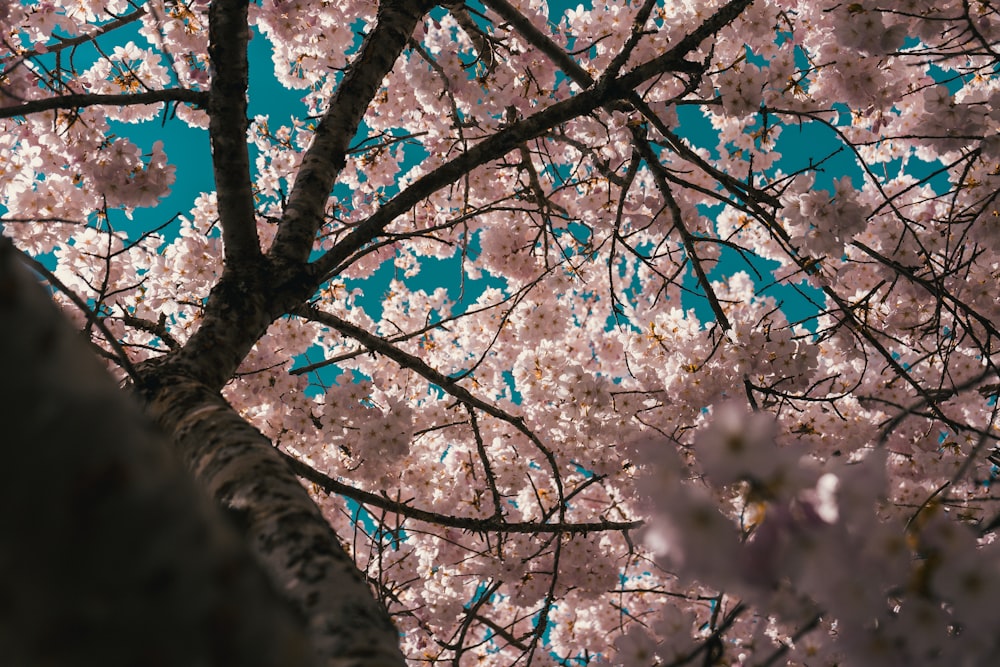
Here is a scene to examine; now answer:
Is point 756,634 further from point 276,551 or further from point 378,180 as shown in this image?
A: point 378,180

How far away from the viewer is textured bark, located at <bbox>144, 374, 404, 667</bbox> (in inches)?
30.4

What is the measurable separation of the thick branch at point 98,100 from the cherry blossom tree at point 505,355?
0.02m

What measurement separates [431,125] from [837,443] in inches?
164

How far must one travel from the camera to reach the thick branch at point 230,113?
1962 millimetres

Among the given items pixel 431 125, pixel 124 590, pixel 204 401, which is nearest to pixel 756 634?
pixel 124 590

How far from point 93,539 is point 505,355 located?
6.39 m

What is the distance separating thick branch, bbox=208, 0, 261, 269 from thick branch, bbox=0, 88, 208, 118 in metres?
0.11

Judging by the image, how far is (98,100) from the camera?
1.99 meters

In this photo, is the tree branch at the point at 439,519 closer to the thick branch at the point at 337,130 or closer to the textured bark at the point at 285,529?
the thick branch at the point at 337,130

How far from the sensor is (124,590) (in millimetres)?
394

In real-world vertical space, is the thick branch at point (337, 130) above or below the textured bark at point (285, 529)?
above

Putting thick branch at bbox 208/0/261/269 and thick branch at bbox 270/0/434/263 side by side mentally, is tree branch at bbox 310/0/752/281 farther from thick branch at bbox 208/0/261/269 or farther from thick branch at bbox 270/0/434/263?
thick branch at bbox 208/0/261/269

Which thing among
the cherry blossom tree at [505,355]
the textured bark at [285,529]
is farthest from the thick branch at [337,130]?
the textured bark at [285,529]

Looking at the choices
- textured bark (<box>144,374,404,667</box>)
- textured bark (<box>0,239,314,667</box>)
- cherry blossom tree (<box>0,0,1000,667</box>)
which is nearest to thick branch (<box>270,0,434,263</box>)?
cherry blossom tree (<box>0,0,1000,667</box>)
